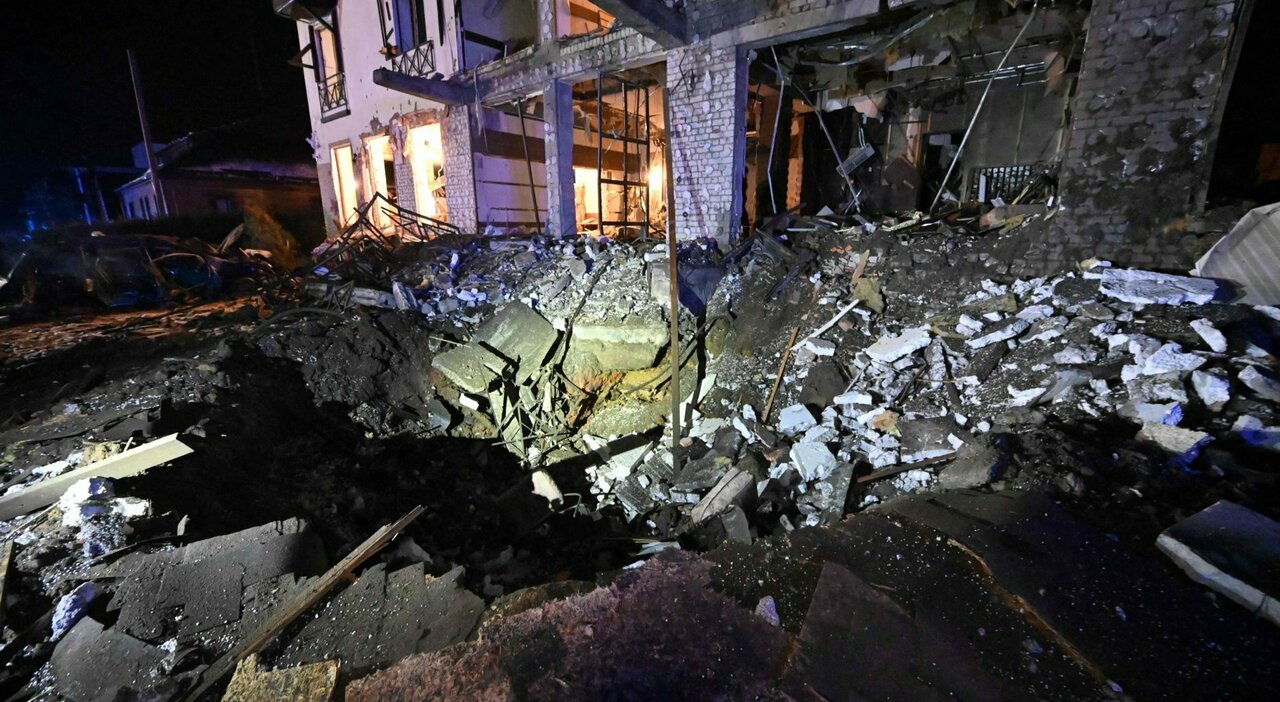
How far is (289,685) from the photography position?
5.09ft

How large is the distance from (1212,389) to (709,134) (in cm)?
550

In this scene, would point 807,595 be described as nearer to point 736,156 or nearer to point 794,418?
point 794,418

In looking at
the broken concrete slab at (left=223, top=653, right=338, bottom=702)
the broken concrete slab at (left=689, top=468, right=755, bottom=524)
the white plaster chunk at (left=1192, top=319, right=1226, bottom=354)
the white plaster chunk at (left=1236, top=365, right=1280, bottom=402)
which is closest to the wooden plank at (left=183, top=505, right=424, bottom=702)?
the broken concrete slab at (left=223, top=653, right=338, bottom=702)

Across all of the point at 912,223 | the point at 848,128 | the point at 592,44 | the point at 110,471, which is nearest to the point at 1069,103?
the point at 848,128

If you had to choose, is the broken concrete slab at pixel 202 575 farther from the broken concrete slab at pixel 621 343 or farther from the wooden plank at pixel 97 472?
the broken concrete slab at pixel 621 343

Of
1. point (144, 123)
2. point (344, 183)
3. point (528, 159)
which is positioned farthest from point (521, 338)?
point (144, 123)

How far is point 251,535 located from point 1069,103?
11.8 metres

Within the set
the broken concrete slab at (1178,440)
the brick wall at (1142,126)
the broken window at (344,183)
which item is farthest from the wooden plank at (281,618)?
the broken window at (344,183)

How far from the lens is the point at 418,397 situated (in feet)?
17.6

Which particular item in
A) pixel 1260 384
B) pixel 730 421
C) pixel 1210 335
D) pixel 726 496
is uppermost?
pixel 1210 335

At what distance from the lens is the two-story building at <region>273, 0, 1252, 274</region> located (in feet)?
12.7

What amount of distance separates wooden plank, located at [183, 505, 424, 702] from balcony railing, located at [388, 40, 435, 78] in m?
10.2

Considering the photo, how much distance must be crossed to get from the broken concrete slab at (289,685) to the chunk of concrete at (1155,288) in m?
5.50

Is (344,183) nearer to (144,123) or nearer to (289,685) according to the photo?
(144,123)
